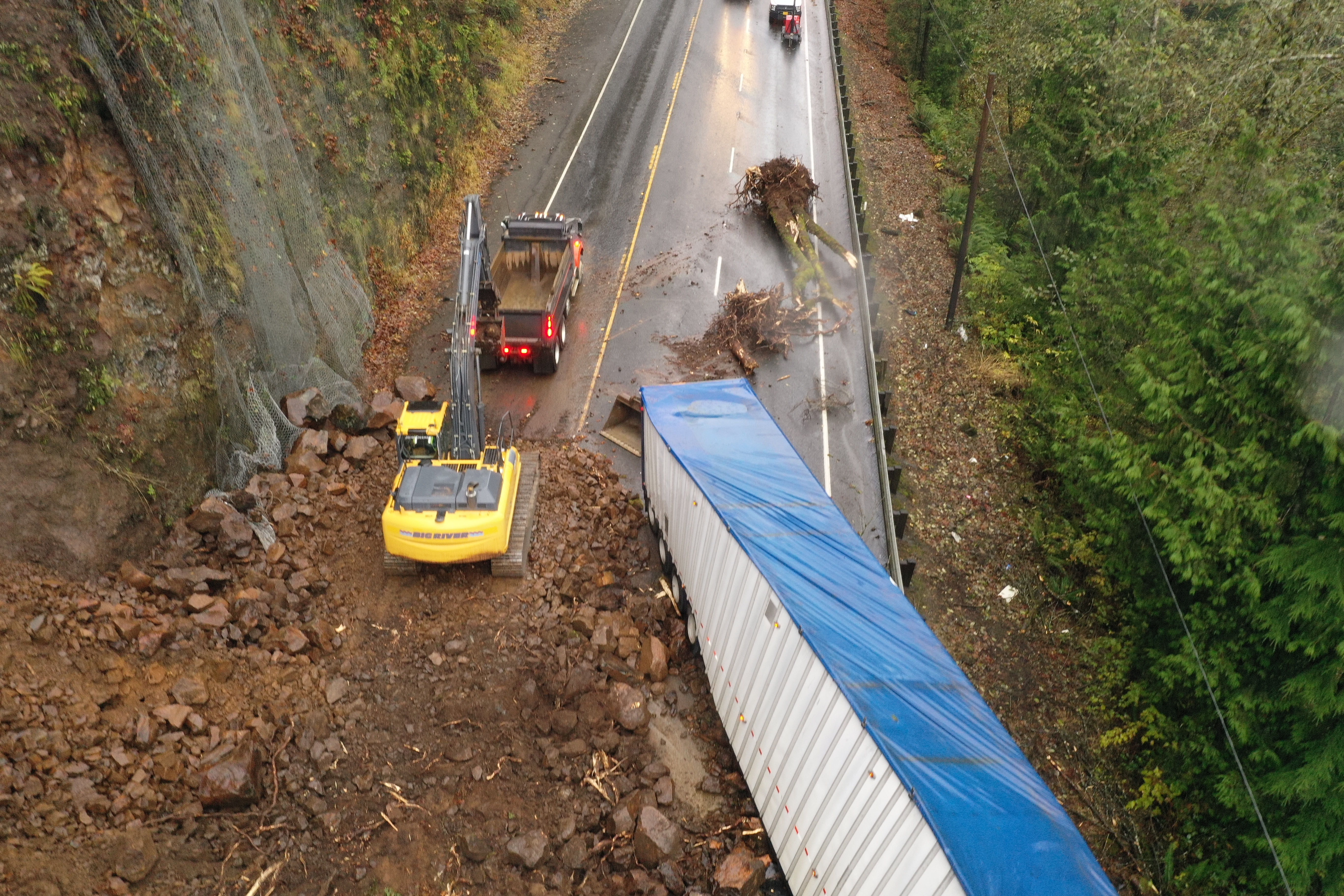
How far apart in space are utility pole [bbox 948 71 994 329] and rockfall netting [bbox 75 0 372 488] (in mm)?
15095

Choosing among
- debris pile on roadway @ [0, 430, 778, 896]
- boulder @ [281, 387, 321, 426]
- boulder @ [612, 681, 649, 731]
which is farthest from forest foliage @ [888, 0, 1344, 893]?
boulder @ [281, 387, 321, 426]

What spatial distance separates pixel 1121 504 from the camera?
12961 millimetres

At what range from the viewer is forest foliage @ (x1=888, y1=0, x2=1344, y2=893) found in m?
9.83

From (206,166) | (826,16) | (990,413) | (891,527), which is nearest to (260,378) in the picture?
(206,166)

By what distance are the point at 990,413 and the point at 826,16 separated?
28231 millimetres

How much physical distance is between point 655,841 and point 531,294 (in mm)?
13506

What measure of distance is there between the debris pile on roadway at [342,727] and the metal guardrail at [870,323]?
4851 mm

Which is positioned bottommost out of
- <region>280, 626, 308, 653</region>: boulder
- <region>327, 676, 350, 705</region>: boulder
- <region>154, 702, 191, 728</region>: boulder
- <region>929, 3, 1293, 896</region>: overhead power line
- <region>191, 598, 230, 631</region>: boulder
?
<region>327, 676, 350, 705</region>: boulder

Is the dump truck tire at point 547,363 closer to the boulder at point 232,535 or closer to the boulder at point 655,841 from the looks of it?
the boulder at point 232,535

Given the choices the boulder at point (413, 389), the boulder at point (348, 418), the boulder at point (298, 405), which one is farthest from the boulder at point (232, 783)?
the boulder at point (413, 389)

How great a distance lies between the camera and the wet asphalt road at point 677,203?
18.1 m

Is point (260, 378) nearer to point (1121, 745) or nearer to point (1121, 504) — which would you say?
point (1121, 504)

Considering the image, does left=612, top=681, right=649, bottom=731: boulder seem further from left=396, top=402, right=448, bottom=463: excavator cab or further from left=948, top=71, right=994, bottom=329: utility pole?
left=948, top=71, right=994, bottom=329: utility pole

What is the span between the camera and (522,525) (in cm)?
1351
